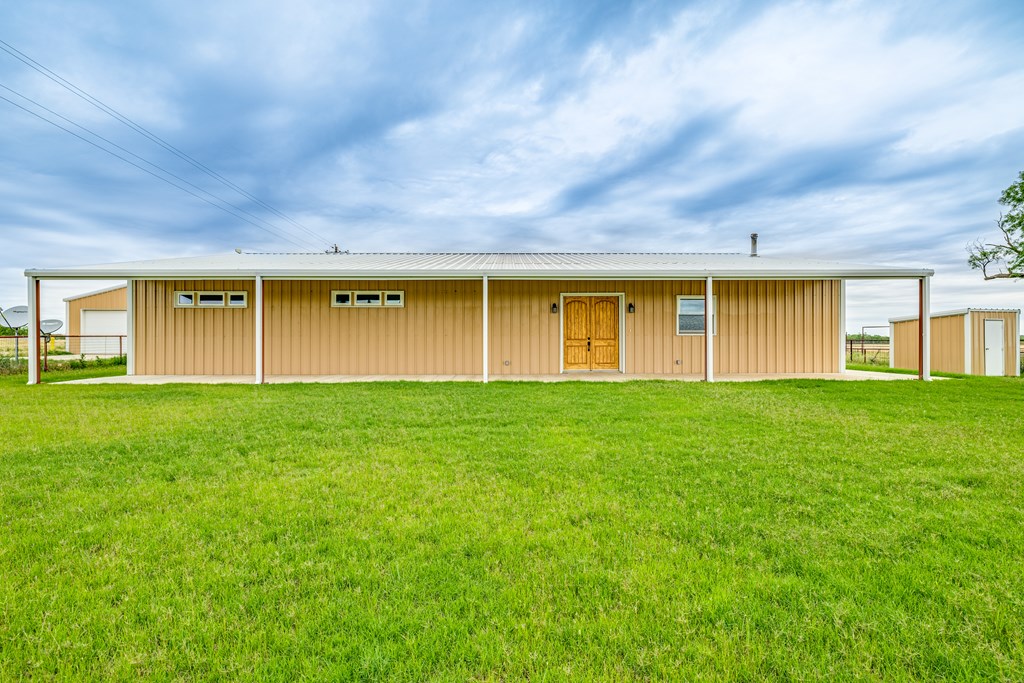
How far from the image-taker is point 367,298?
11.8 metres

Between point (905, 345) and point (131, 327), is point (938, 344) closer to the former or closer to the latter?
point (905, 345)

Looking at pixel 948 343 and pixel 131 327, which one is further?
pixel 948 343

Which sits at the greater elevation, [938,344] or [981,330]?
[981,330]

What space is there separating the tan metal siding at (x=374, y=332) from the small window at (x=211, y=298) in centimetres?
113

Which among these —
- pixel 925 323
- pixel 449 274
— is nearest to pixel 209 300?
pixel 449 274

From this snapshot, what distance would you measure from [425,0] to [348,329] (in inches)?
316

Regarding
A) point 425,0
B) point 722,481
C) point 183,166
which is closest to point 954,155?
point 425,0

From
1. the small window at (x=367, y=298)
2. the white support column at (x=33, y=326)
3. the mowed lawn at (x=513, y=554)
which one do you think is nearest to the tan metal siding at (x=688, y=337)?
the small window at (x=367, y=298)

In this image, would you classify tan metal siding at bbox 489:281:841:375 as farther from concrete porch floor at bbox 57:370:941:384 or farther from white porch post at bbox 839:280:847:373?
concrete porch floor at bbox 57:370:941:384

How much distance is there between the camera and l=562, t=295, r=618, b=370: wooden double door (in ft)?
39.1

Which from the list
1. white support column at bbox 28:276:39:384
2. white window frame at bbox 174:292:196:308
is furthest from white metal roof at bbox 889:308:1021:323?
white support column at bbox 28:276:39:384

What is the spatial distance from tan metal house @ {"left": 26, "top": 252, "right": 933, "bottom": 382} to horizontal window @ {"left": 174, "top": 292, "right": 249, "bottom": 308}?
25mm

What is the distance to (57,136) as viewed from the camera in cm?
1495

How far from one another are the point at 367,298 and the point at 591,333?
5.77 m
